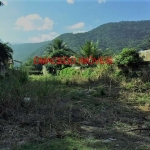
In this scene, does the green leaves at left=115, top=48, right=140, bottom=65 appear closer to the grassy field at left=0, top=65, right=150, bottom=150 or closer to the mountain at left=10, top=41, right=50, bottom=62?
the grassy field at left=0, top=65, right=150, bottom=150

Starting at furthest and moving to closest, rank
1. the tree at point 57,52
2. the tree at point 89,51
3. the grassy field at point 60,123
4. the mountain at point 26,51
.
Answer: the mountain at point 26,51, the tree at point 57,52, the tree at point 89,51, the grassy field at point 60,123

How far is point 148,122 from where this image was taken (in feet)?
13.8

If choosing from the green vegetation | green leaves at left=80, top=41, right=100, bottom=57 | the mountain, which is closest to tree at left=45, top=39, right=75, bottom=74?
green leaves at left=80, top=41, right=100, bottom=57

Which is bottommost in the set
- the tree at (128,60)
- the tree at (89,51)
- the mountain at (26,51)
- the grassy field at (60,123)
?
the grassy field at (60,123)

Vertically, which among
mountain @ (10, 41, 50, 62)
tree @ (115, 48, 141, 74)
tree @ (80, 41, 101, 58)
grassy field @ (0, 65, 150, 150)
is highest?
mountain @ (10, 41, 50, 62)

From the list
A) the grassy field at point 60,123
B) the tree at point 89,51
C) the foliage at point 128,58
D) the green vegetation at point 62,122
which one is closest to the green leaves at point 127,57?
the foliage at point 128,58

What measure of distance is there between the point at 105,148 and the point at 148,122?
1.59m

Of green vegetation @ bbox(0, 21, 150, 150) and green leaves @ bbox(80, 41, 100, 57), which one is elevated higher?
green leaves @ bbox(80, 41, 100, 57)

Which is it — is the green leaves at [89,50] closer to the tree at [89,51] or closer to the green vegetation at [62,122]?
the tree at [89,51]

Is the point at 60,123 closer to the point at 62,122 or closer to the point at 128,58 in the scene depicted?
the point at 62,122

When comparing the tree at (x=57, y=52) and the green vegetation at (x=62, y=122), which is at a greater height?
the tree at (x=57, y=52)

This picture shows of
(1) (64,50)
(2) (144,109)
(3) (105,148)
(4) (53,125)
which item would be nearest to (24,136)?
(4) (53,125)

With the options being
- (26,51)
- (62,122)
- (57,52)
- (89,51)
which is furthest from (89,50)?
(26,51)

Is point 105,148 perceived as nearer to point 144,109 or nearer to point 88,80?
point 144,109
